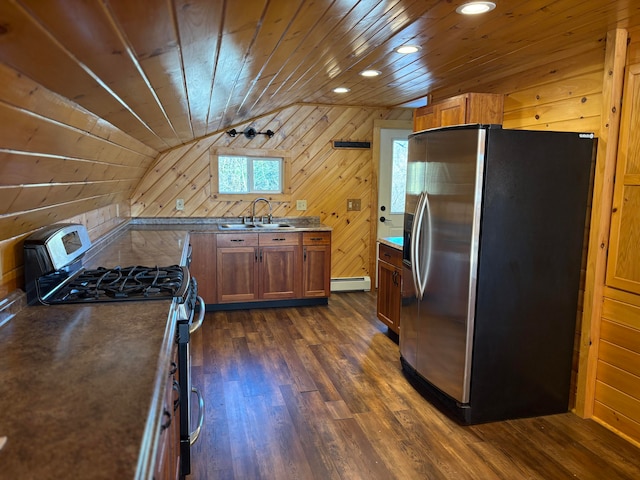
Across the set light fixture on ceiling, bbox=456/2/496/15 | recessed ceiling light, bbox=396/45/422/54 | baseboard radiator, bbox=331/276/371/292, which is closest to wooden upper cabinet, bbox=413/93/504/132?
recessed ceiling light, bbox=396/45/422/54

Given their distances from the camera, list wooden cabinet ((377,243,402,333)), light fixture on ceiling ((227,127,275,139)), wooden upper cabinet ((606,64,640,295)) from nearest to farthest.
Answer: wooden upper cabinet ((606,64,640,295)), wooden cabinet ((377,243,402,333)), light fixture on ceiling ((227,127,275,139))

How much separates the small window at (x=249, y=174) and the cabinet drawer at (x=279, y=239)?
75 centimetres

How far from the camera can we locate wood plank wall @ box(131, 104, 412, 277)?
16.4ft

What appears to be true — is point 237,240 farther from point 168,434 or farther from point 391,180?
point 168,434

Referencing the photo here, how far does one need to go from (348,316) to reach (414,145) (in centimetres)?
219

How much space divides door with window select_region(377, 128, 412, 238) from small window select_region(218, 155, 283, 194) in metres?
1.25

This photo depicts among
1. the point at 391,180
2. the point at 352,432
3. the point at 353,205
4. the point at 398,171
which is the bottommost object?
the point at 352,432

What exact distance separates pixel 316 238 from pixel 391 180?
53.1 inches

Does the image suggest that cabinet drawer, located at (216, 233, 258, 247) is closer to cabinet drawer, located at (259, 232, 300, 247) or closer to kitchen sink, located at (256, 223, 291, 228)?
cabinet drawer, located at (259, 232, 300, 247)

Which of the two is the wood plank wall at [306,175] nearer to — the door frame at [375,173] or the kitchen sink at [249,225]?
the door frame at [375,173]

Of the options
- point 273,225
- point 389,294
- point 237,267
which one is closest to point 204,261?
point 237,267

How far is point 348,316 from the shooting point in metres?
4.78

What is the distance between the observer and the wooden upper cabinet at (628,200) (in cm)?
251

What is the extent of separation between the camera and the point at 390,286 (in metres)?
4.04
